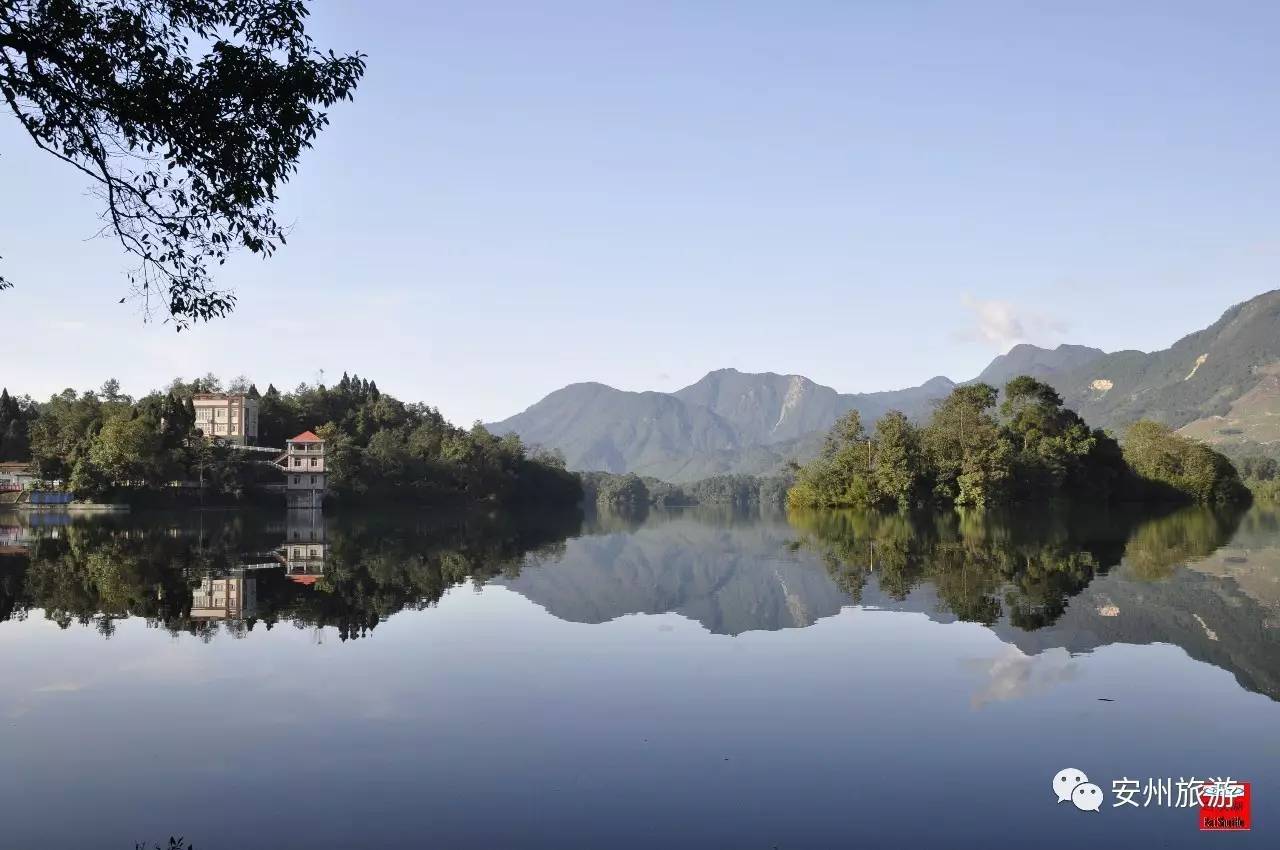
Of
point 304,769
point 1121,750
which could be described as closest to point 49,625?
point 304,769

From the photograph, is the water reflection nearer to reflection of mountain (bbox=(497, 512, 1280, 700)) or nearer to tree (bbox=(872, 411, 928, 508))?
reflection of mountain (bbox=(497, 512, 1280, 700))

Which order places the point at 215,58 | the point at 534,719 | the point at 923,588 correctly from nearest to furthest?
1. the point at 215,58
2. the point at 534,719
3. the point at 923,588

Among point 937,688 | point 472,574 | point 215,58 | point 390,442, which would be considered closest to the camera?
point 215,58

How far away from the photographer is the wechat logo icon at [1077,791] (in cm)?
957

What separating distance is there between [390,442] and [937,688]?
106 meters

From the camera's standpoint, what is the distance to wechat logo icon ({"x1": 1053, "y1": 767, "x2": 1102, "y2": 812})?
9570mm

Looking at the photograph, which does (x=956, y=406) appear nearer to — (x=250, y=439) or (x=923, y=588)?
(x=923, y=588)

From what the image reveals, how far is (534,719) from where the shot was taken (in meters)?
12.8

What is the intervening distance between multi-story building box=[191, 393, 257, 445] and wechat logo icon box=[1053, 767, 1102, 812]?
126419 millimetres

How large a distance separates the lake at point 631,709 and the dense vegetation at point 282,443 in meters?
61.2

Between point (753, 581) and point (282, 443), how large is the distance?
363 feet

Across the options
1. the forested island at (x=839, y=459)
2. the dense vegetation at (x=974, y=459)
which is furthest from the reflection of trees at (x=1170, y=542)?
the forested island at (x=839, y=459)

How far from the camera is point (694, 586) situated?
31.1 meters

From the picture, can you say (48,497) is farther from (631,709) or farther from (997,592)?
(631,709)
